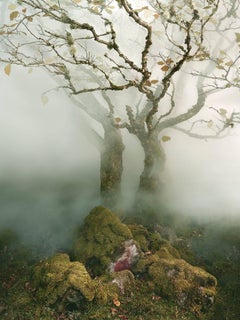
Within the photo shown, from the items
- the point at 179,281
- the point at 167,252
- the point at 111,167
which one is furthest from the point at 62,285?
the point at 111,167

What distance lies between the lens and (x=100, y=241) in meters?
11.3

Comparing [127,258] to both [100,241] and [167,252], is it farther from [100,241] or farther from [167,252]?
[167,252]

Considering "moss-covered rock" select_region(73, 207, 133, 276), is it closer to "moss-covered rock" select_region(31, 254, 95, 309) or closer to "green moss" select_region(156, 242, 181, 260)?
"green moss" select_region(156, 242, 181, 260)

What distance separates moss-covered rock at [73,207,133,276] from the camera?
10.9 meters

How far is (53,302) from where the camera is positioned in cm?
877

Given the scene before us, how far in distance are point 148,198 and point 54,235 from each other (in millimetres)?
4340

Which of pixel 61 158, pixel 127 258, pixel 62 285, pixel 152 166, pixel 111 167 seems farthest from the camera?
pixel 61 158

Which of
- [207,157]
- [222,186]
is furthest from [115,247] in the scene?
[207,157]

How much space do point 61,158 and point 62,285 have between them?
409 inches

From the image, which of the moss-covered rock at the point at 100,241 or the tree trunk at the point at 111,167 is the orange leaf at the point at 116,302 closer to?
the moss-covered rock at the point at 100,241

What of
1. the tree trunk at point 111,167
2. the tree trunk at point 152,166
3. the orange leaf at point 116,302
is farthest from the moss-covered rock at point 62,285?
the tree trunk at point 152,166

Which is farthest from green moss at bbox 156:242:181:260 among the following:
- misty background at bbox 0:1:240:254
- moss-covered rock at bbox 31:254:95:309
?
misty background at bbox 0:1:240:254

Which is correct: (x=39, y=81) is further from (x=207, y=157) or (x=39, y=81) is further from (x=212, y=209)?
(x=212, y=209)

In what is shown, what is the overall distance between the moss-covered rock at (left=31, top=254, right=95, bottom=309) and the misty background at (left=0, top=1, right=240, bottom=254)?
618 centimetres
